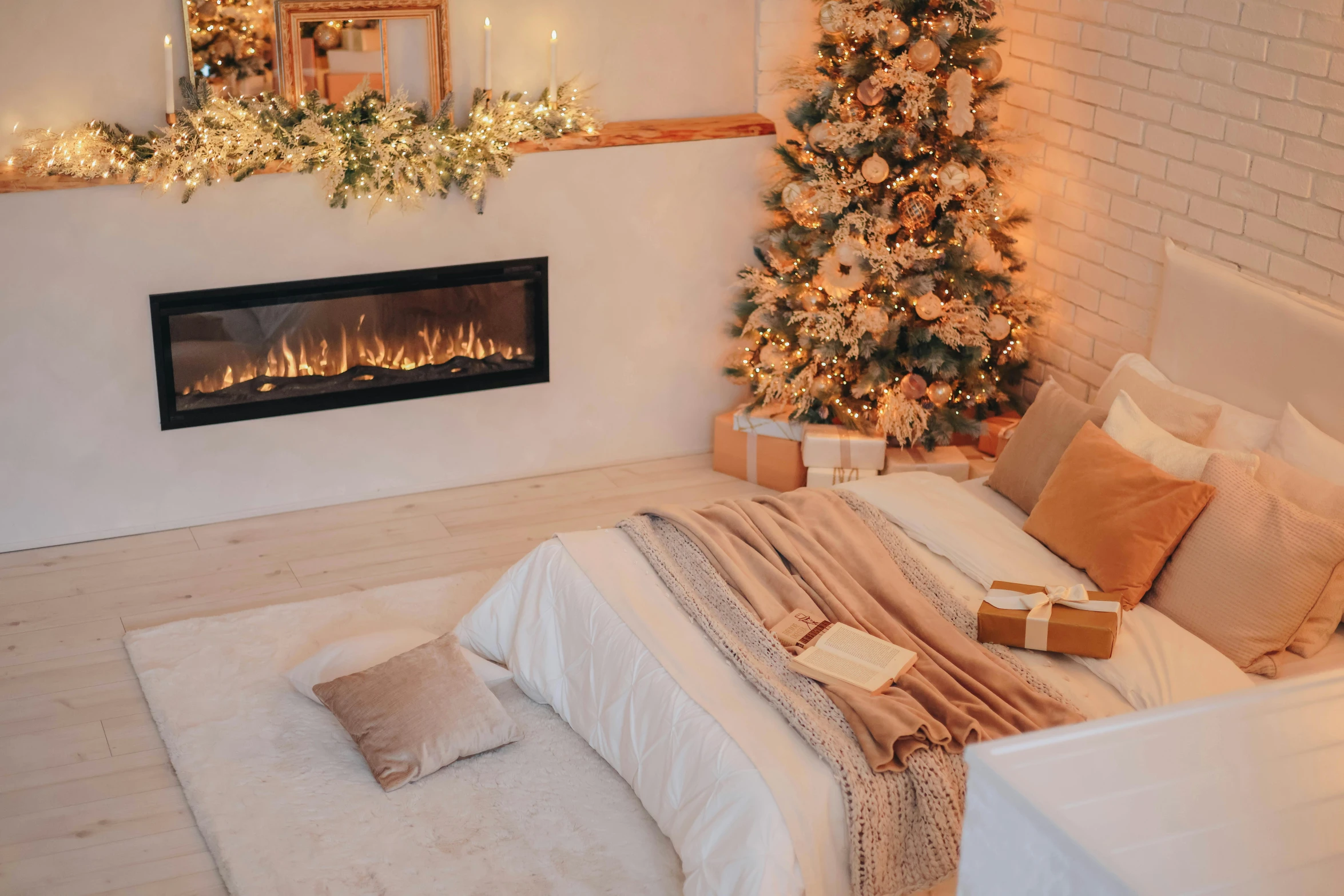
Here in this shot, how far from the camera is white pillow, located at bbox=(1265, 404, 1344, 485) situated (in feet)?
10.5

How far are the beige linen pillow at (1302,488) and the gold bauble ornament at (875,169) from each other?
1668 millimetres

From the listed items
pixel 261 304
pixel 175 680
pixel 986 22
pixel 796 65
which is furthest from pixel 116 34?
pixel 986 22

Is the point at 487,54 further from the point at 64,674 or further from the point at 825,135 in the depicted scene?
the point at 64,674

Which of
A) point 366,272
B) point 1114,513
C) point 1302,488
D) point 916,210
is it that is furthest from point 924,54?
point 366,272

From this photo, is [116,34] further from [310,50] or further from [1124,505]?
[1124,505]

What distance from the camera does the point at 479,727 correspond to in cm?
318

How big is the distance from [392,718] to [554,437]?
201cm

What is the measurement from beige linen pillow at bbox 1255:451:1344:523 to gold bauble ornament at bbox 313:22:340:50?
311 cm

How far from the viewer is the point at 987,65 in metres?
4.41

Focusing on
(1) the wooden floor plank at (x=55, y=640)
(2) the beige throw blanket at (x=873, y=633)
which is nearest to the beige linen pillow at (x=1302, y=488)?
(2) the beige throw blanket at (x=873, y=633)

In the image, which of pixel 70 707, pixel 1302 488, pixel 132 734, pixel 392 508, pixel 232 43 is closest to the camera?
pixel 1302 488

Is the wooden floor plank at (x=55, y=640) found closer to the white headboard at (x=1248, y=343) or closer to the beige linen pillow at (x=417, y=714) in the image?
the beige linen pillow at (x=417, y=714)

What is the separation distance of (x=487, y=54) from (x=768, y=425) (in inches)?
66.4

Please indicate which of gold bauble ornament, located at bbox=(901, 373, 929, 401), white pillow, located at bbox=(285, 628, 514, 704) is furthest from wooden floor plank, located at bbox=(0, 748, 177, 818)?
gold bauble ornament, located at bbox=(901, 373, 929, 401)
